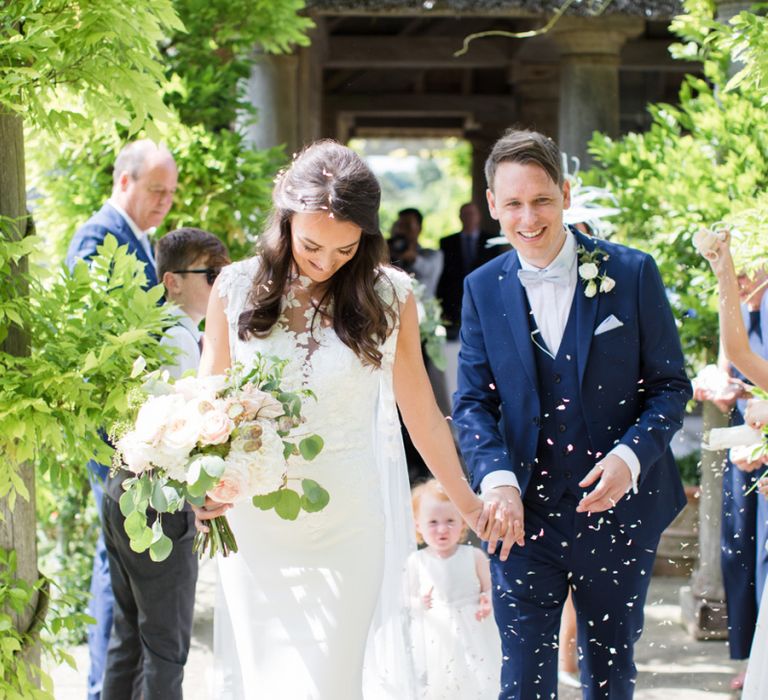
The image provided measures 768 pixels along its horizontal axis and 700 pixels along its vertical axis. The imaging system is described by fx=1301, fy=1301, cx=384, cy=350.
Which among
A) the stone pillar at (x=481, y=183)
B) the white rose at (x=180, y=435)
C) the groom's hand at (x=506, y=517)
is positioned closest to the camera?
the white rose at (x=180, y=435)

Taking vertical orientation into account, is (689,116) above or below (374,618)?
above

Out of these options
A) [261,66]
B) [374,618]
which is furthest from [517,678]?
[261,66]

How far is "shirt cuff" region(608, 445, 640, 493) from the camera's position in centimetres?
388

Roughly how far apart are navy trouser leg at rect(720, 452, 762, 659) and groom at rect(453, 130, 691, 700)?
5.15 ft

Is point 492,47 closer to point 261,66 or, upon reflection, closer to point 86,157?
point 261,66

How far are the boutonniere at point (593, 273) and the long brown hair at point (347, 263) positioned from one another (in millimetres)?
625

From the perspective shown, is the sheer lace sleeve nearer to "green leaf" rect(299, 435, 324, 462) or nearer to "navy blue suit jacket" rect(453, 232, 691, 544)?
"navy blue suit jacket" rect(453, 232, 691, 544)

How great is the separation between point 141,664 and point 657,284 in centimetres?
235

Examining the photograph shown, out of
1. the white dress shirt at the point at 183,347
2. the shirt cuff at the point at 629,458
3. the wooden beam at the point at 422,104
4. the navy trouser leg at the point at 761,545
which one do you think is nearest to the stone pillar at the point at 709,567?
the navy trouser leg at the point at 761,545

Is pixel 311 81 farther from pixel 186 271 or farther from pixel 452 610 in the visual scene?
pixel 452 610

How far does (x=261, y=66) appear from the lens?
906 centimetres

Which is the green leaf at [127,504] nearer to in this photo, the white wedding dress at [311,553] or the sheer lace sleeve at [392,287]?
the white wedding dress at [311,553]

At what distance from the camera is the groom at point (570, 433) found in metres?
4.04

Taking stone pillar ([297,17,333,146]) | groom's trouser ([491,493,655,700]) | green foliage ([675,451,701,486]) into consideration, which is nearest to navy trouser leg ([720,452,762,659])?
groom's trouser ([491,493,655,700])
